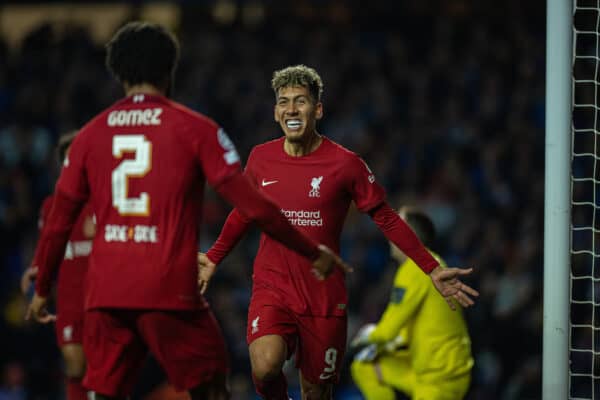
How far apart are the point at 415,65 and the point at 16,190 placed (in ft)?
16.4

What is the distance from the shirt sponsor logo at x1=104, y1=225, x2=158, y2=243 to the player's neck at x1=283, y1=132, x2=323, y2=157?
1.86 meters

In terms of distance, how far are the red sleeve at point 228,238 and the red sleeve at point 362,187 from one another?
0.65 meters

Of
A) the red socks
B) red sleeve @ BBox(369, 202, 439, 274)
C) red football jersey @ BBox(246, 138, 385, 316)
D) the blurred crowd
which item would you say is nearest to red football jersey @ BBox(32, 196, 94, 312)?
the red socks

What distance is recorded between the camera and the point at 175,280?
4.43 metres

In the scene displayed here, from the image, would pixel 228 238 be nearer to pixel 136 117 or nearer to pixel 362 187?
pixel 362 187

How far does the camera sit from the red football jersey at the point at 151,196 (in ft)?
14.5

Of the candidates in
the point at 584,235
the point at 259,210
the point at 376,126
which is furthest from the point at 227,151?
the point at 376,126

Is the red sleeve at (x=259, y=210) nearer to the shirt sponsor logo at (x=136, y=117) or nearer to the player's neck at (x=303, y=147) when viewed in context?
the shirt sponsor logo at (x=136, y=117)

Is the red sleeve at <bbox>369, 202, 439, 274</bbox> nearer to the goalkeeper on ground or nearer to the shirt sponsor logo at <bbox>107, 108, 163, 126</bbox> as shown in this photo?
the goalkeeper on ground

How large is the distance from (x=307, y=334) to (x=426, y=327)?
A: 1.34m

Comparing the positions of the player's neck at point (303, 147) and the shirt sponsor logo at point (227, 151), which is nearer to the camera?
the shirt sponsor logo at point (227, 151)

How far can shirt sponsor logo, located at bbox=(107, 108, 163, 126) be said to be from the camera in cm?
444

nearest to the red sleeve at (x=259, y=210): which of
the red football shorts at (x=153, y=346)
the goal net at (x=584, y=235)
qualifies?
the red football shorts at (x=153, y=346)

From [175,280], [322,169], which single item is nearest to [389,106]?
[322,169]
